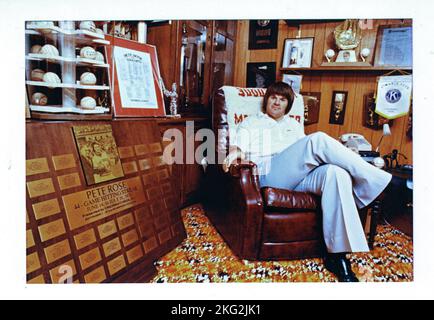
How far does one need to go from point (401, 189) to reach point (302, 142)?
68cm

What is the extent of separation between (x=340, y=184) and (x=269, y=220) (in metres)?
0.29

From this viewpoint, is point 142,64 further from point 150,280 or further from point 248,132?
point 150,280

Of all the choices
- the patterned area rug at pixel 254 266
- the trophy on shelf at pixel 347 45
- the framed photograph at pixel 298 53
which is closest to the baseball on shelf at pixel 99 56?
the patterned area rug at pixel 254 266

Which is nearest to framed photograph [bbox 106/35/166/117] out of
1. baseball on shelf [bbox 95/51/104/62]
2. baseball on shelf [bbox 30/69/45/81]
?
baseball on shelf [bbox 95/51/104/62]

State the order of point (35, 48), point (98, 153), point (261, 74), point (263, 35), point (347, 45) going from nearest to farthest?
point (35, 48)
point (98, 153)
point (347, 45)
point (263, 35)
point (261, 74)

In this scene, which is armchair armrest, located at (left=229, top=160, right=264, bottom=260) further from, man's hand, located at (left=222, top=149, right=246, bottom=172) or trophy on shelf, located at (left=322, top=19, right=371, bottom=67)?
trophy on shelf, located at (left=322, top=19, right=371, bottom=67)

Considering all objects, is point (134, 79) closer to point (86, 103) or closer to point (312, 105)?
point (86, 103)

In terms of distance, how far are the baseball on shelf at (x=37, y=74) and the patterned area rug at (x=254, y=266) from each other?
0.77m

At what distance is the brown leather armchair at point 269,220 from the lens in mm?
1078

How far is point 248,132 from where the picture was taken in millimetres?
1439

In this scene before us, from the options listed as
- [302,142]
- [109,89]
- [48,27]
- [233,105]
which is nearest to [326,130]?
[233,105]

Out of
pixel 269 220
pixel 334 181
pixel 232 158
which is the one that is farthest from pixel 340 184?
pixel 232 158

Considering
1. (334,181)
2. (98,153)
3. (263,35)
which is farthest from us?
(263,35)

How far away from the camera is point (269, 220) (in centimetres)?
109
